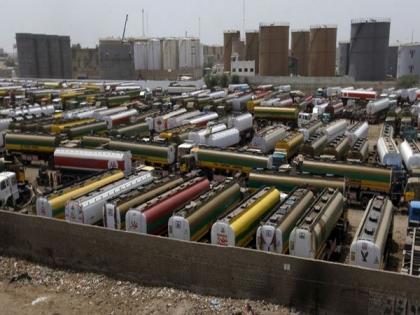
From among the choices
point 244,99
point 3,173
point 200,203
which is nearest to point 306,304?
point 200,203

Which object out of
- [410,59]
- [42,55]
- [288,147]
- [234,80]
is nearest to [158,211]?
[288,147]

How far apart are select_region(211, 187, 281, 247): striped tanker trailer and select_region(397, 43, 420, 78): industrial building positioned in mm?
77814

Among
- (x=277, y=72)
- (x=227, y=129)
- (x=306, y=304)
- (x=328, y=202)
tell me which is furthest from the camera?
(x=277, y=72)

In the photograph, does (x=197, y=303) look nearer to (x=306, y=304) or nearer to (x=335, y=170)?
(x=306, y=304)

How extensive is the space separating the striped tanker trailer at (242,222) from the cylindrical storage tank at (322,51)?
224ft

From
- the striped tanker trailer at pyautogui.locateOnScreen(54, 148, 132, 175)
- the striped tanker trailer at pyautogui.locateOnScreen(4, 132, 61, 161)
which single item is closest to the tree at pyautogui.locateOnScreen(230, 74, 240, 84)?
the striped tanker trailer at pyautogui.locateOnScreen(4, 132, 61, 161)

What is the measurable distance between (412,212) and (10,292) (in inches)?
648

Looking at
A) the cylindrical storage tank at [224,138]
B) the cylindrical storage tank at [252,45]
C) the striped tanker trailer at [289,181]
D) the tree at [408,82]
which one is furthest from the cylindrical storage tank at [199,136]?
the cylindrical storage tank at [252,45]

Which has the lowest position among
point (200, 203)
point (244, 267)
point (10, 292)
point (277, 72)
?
point (10, 292)

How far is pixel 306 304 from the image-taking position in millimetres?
14211

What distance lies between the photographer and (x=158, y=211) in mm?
17828

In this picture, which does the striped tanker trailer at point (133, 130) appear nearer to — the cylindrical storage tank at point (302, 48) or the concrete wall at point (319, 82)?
the concrete wall at point (319, 82)

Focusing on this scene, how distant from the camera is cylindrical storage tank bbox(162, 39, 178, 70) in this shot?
4235 inches

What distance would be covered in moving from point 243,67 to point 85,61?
57.8 metres
